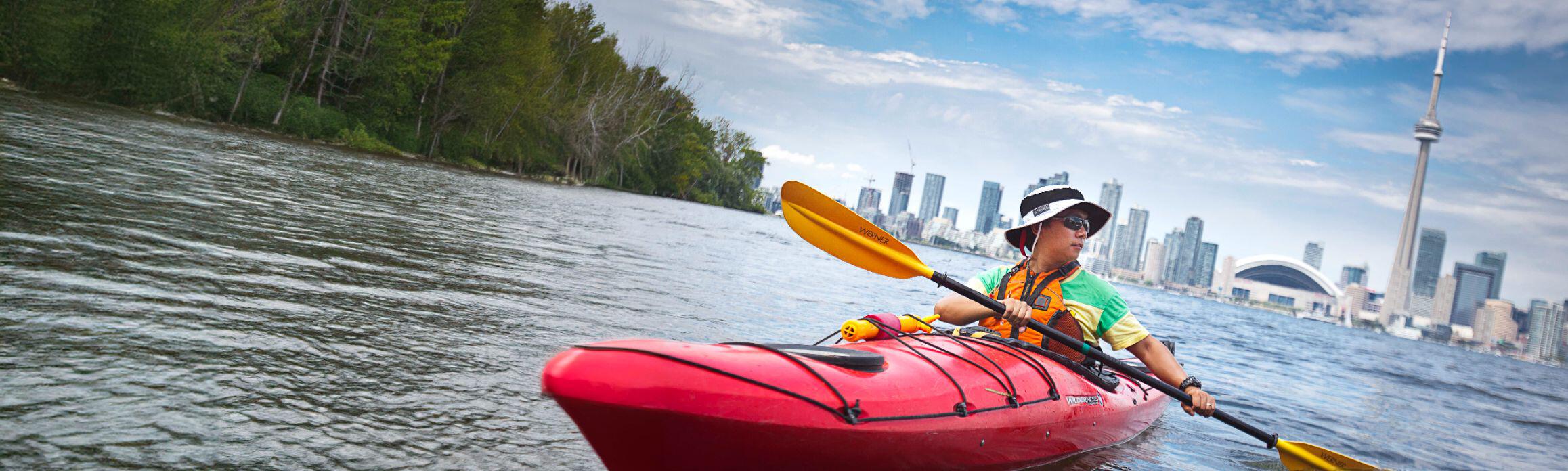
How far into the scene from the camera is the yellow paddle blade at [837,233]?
464 cm

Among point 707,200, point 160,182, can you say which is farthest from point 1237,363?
point 707,200

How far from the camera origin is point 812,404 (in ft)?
8.91

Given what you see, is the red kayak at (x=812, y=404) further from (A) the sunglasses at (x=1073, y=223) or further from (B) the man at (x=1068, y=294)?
(A) the sunglasses at (x=1073, y=223)

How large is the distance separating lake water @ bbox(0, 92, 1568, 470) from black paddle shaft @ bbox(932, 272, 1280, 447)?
2.21 feet

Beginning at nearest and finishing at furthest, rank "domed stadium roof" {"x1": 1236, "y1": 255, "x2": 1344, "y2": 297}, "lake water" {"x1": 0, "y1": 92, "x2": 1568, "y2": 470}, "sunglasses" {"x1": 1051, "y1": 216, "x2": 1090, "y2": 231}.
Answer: "lake water" {"x1": 0, "y1": 92, "x2": 1568, "y2": 470}
"sunglasses" {"x1": 1051, "y1": 216, "x2": 1090, "y2": 231}
"domed stadium roof" {"x1": 1236, "y1": 255, "x2": 1344, "y2": 297}

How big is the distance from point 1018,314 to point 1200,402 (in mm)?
1053

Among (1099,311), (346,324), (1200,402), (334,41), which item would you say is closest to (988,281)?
(1099,311)

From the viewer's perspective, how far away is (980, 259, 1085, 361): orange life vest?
14.6 ft

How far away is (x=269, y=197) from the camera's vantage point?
32.0 feet

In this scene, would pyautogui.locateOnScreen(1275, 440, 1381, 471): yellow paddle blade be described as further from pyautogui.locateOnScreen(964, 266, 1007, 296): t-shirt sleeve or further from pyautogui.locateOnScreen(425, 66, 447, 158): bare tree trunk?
pyautogui.locateOnScreen(425, 66, 447, 158): bare tree trunk

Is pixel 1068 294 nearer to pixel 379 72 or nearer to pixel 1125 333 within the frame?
pixel 1125 333

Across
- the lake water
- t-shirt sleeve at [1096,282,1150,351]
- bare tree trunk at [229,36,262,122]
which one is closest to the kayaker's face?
t-shirt sleeve at [1096,282,1150,351]

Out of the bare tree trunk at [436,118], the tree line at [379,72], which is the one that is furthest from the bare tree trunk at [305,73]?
the bare tree trunk at [436,118]

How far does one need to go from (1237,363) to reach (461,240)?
1384cm
